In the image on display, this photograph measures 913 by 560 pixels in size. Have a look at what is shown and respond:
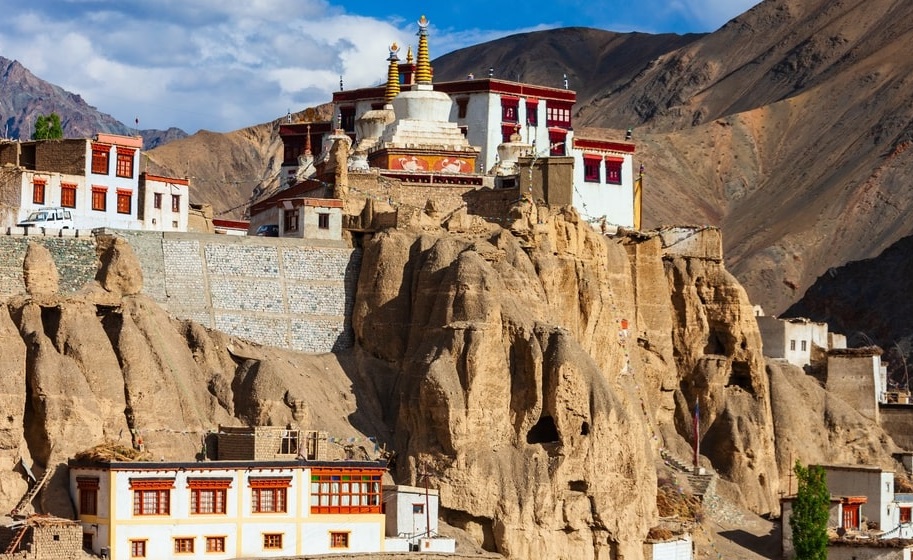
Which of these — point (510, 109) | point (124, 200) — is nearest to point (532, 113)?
point (510, 109)

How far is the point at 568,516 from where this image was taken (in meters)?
74.4

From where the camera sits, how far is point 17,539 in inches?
2356

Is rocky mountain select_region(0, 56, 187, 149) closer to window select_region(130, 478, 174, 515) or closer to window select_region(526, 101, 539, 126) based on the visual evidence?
window select_region(526, 101, 539, 126)

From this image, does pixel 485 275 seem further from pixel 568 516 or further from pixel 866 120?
pixel 866 120

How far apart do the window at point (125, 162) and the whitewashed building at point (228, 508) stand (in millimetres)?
17307

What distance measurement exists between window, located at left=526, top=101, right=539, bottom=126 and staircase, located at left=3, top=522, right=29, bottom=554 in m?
41.1

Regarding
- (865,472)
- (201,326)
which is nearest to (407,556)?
(201,326)

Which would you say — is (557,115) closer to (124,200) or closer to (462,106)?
(462,106)

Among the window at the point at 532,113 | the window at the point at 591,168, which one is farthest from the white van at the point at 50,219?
the window at the point at 532,113

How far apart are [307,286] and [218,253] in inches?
126

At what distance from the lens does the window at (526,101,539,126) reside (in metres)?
96.8

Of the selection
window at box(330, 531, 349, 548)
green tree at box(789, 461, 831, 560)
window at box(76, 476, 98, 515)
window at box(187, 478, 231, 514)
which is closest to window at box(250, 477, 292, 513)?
window at box(187, 478, 231, 514)

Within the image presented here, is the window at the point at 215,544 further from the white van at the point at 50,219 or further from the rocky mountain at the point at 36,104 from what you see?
the rocky mountain at the point at 36,104

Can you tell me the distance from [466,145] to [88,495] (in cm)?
3165
